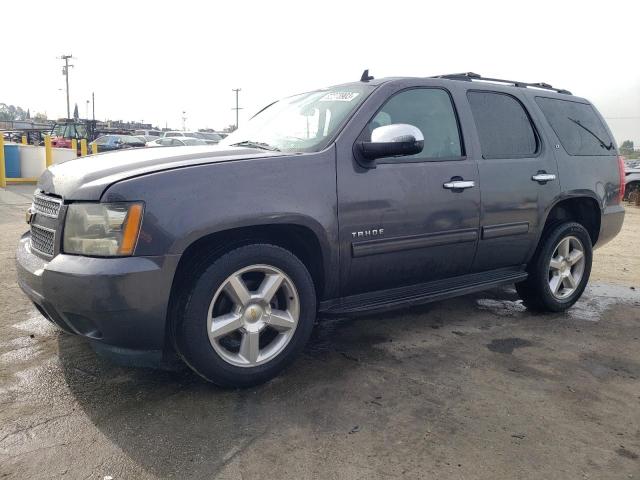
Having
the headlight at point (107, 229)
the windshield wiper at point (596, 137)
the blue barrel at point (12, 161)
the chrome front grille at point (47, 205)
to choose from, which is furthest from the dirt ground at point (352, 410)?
the blue barrel at point (12, 161)

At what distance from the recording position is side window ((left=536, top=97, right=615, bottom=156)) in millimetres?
4465

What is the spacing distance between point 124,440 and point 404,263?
1883 millimetres

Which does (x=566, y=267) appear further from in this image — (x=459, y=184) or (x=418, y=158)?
(x=418, y=158)

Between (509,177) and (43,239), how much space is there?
3.07 meters

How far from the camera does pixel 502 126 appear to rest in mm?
4082

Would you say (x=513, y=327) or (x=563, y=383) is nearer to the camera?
(x=563, y=383)

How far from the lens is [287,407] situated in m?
2.76

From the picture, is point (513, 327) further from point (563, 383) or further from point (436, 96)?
point (436, 96)

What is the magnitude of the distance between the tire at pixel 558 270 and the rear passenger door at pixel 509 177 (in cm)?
20

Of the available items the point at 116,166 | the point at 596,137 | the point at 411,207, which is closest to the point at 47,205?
the point at 116,166

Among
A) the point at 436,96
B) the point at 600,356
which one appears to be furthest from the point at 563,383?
the point at 436,96

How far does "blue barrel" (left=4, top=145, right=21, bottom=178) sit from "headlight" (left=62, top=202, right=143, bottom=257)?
48.9ft

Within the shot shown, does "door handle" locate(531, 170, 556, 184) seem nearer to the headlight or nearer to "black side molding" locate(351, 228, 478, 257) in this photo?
"black side molding" locate(351, 228, 478, 257)

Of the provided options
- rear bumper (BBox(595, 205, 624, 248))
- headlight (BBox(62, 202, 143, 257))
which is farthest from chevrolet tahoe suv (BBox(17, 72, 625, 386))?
rear bumper (BBox(595, 205, 624, 248))
